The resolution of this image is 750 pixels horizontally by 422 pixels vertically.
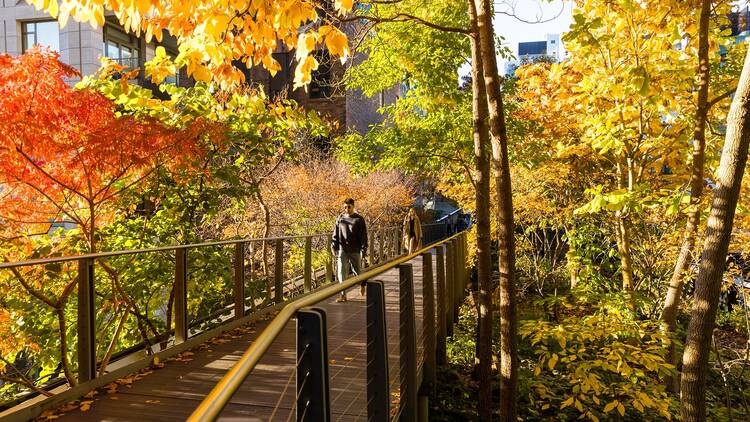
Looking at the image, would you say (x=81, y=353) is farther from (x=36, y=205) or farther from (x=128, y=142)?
(x=36, y=205)

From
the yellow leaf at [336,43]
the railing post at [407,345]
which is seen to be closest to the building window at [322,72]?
the yellow leaf at [336,43]

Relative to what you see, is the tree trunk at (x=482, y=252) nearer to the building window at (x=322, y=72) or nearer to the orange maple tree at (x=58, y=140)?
the building window at (x=322, y=72)

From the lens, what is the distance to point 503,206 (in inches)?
228

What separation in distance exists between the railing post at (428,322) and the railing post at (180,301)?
2598mm

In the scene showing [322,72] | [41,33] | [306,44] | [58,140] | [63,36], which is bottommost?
[58,140]

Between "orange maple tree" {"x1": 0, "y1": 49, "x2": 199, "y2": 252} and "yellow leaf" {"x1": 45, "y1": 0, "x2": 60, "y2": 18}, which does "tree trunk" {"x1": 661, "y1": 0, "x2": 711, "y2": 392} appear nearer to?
"orange maple tree" {"x1": 0, "y1": 49, "x2": 199, "y2": 252}

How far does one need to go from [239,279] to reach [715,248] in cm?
548

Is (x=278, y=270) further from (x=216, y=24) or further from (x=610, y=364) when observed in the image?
(x=216, y=24)

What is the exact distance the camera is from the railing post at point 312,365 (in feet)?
6.59

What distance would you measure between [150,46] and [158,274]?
2375cm

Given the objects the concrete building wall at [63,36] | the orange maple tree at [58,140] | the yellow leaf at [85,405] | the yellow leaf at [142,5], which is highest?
the concrete building wall at [63,36]

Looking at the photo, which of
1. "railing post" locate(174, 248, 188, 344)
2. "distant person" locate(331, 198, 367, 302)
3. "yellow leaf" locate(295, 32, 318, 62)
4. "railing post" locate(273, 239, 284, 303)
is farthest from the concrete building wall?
"yellow leaf" locate(295, 32, 318, 62)

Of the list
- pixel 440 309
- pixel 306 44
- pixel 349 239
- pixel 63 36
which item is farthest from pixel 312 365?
pixel 63 36

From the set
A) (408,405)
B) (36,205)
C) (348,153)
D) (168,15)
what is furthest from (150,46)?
(408,405)
